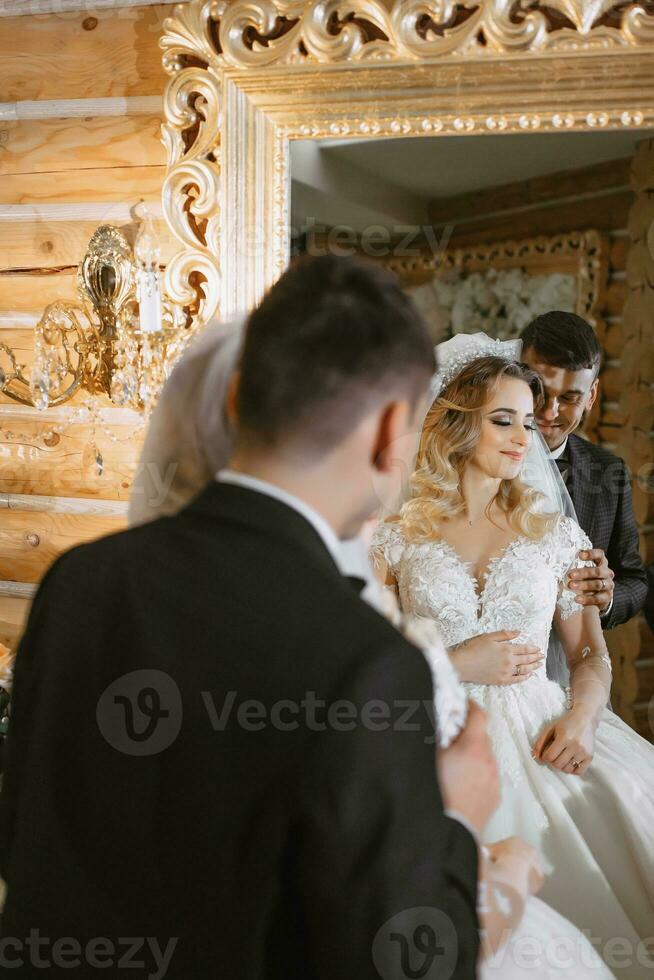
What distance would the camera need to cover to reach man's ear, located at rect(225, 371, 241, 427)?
0.79m

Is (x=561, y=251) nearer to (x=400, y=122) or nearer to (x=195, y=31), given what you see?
(x=400, y=122)

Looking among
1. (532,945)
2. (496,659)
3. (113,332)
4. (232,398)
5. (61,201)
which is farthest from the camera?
(61,201)

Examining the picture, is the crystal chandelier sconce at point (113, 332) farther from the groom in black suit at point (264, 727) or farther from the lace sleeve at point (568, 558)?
the groom in black suit at point (264, 727)

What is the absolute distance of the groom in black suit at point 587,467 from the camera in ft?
5.16

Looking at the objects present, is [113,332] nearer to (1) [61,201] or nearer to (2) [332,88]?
(1) [61,201]

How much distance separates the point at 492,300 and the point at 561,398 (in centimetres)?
23

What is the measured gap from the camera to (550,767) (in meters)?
1.46

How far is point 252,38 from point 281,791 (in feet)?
5.31

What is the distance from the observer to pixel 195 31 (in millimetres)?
1798

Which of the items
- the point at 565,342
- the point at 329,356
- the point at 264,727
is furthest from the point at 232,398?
the point at 565,342

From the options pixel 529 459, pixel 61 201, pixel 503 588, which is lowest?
pixel 503 588

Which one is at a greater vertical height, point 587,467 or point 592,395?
point 592,395

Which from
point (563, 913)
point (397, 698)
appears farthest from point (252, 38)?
point (563, 913)

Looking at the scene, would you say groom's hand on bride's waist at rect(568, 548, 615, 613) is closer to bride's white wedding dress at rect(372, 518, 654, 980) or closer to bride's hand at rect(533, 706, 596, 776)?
bride's white wedding dress at rect(372, 518, 654, 980)
